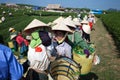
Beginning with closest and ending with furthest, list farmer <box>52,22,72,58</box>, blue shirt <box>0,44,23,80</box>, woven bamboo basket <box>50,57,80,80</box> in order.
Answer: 1. blue shirt <box>0,44,23,80</box>
2. woven bamboo basket <box>50,57,80,80</box>
3. farmer <box>52,22,72,58</box>

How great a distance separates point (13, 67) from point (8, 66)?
0.06 meters

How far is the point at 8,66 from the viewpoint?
3.31 meters

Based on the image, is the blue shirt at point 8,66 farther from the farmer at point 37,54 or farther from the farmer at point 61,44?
the farmer at point 61,44

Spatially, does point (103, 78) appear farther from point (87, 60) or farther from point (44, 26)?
point (44, 26)

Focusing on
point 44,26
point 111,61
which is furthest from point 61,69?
point 111,61

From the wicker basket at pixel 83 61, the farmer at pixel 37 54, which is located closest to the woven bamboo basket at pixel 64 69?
the farmer at pixel 37 54

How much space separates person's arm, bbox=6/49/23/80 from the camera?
3.27 m

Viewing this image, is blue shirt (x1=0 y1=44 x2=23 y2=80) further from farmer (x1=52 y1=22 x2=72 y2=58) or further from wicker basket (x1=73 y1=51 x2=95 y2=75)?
wicker basket (x1=73 y1=51 x2=95 y2=75)

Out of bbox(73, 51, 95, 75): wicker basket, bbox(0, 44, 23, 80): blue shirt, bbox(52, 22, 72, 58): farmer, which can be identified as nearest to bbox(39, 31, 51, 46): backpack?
bbox(52, 22, 72, 58): farmer

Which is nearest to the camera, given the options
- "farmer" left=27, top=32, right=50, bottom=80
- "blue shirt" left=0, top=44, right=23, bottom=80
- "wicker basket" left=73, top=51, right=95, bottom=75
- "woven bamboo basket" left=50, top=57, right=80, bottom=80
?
"blue shirt" left=0, top=44, right=23, bottom=80

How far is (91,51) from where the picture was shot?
301 inches

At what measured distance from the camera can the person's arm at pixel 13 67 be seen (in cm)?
327

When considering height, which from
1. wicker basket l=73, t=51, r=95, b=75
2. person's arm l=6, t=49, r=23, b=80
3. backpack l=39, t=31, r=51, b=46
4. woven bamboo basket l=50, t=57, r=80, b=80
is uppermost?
person's arm l=6, t=49, r=23, b=80

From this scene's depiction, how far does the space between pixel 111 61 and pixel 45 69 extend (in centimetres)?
736
